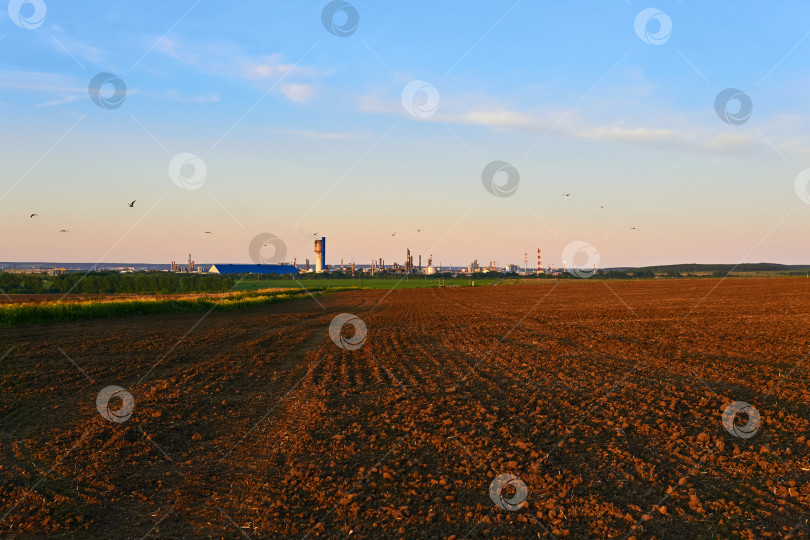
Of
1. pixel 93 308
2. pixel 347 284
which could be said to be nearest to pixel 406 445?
pixel 93 308

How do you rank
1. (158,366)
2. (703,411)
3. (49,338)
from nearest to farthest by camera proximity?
(703,411), (158,366), (49,338)

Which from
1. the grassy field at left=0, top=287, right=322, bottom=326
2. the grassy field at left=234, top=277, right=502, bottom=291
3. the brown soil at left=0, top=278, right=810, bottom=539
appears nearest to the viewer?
the brown soil at left=0, top=278, right=810, bottom=539

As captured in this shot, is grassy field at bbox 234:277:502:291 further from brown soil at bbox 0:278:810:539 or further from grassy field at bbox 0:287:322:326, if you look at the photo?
brown soil at bbox 0:278:810:539

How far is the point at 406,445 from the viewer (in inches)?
336

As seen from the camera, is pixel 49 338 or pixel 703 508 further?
pixel 49 338

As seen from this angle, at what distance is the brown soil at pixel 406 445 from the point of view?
6.08m

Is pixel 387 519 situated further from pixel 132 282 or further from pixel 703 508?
pixel 132 282

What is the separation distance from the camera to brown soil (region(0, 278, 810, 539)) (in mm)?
6082

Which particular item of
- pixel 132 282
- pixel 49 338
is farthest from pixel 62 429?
pixel 132 282

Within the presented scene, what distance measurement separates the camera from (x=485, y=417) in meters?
10.1

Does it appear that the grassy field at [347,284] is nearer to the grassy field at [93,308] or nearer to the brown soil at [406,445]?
the grassy field at [93,308]

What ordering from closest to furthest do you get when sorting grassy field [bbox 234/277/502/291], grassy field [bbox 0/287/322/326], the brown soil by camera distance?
the brown soil < grassy field [bbox 0/287/322/326] < grassy field [bbox 234/277/502/291]

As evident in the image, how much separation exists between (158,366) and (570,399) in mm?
12301

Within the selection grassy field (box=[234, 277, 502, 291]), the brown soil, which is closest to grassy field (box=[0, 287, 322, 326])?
the brown soil
